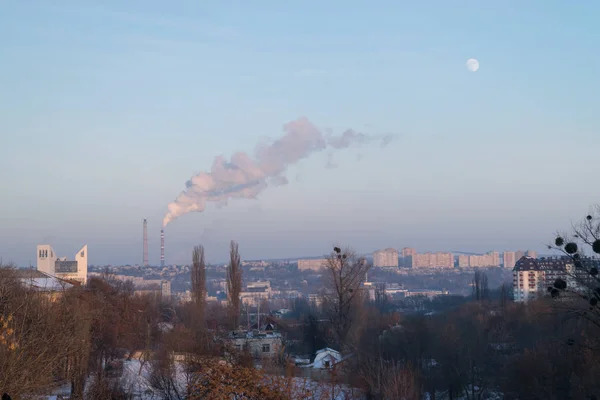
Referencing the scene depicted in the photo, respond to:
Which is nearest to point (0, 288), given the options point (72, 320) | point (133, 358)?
point (72, 320)

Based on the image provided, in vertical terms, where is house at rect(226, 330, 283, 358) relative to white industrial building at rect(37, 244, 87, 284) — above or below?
below

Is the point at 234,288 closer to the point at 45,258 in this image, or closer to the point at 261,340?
the point at 261,340

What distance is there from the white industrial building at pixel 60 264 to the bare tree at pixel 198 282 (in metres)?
22.8

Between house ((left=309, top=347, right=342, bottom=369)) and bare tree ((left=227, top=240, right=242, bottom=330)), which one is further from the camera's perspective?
bare tree ((left=227, top=240, right=242, bottom=330))

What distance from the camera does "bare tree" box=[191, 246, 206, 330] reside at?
45256 mm

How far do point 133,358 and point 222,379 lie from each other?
22.1m

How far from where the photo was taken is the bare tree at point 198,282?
45.3 meters

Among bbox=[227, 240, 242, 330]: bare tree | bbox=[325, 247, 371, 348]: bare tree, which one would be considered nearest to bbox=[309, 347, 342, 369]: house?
bbox=[325, 247, 371, 348]: bare tree

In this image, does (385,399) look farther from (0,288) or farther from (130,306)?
(130,306)

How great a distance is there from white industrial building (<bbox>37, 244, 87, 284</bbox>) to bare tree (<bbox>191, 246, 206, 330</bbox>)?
22.8 meters

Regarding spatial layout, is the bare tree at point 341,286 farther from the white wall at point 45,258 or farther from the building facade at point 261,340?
the white wall at point 45,258

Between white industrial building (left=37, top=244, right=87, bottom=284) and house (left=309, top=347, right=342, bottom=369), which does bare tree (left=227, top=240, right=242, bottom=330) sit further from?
white industrial building (left=37, top=244, right=87, bottom=284)

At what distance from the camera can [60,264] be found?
233 feet

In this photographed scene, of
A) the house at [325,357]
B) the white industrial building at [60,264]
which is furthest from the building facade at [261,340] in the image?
the white industrial building at [60,264]
